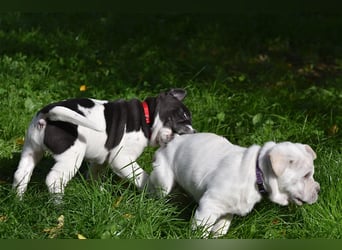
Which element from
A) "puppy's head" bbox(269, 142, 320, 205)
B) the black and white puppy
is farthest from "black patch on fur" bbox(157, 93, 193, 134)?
"puppy's head" bbox(269, 142, 320, 205)

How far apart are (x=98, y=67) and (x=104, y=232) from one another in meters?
5.80

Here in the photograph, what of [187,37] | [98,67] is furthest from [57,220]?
[187,37]

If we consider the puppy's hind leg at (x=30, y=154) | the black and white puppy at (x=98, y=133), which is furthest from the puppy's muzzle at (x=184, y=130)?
the puppy's hind leg at (x=30, y=154)

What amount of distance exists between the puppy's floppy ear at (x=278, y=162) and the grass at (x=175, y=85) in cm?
58

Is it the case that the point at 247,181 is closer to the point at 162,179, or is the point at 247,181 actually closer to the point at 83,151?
the point at 162,179

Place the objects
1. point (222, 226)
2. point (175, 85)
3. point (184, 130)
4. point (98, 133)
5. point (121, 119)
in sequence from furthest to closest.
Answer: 1. point (175, 85)
2. point (184, 130)
3. point (121, 119)
4. point (98, 133)
5. point (222, 226)

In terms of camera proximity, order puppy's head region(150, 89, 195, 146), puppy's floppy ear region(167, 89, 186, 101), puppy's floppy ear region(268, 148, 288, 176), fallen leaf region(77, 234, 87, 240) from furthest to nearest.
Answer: puppy's floppy ear region(167, 89, 186, 101), puppy's head region(150, 89, 195, 146), puppy's floppy ear region(268, 148, 288, 176), fallen leaf region(77, 234, 87, 240)

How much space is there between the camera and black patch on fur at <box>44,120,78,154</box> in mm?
6223

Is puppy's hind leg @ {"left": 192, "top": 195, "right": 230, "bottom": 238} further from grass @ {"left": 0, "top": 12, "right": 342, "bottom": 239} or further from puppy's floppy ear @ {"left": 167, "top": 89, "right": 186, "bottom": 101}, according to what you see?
puppy's floppy ear @ {"left": 167, "top": 89, "right": 186, "bottom": 101}

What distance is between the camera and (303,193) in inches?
225

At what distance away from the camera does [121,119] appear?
21.9ft

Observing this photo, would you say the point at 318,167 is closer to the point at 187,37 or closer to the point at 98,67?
the point at 98,67

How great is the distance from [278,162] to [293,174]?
7.1 inches

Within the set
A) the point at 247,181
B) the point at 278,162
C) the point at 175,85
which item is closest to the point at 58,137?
the point at 247,181
